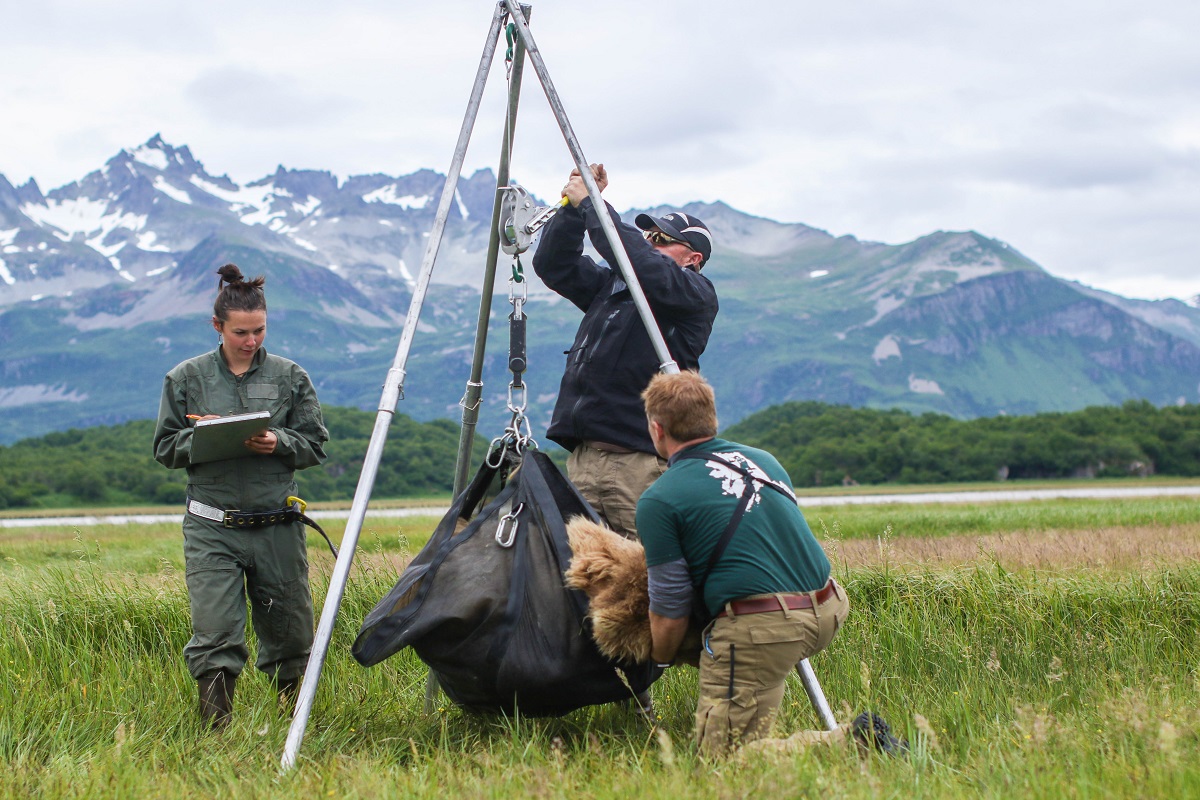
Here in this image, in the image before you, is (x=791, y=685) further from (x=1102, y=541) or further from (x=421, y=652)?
(x=1102, y=541)

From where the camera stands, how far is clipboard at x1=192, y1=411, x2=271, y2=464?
203 inches

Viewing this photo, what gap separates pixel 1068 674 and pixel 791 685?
1.61 metres

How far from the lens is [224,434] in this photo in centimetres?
526

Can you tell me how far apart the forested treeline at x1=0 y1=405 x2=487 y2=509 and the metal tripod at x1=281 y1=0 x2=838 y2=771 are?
41.8 m

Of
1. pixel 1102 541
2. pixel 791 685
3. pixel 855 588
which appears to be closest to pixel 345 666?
pixel 791 685

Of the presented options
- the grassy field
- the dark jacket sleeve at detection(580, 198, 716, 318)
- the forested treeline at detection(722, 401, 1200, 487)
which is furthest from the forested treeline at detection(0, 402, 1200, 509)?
the dark jacket sleeve at detection(580, 198, 716, 318)

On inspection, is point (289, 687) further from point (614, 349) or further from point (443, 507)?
point (443, 507)

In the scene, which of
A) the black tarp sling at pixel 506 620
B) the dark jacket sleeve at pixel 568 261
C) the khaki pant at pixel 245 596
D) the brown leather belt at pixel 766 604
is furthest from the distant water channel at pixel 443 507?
the brown leather belt at pixel 766 604

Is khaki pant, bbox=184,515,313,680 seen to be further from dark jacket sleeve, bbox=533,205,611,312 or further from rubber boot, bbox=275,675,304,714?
dark jacket sleeve, bbox=533,205,611,312

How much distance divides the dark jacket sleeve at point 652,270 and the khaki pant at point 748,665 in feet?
5.13

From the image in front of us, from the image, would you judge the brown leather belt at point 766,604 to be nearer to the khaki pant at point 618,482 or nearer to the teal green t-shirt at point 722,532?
the teal green t-shirt at point 722,532

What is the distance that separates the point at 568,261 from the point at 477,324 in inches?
23.6

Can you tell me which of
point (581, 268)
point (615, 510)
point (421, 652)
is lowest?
point (421, 652)

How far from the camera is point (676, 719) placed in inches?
212
